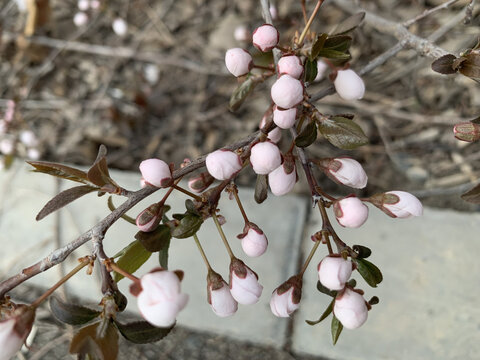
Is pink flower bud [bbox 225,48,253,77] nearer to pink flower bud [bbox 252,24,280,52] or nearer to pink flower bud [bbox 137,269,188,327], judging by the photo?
pink flower bud [bbox 252,24,280,52]

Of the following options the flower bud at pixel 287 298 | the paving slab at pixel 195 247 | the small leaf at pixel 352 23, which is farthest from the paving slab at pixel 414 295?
the small leaf at pixel 352 23

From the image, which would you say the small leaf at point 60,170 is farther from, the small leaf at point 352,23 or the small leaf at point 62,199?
the small leaf at point 352,23

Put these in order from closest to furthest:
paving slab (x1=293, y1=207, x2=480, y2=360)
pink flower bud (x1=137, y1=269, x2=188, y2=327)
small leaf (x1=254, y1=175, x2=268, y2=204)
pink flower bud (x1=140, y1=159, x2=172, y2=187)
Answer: pink flower bud (x1=137, y1=269, x2=188, y2=327) → pink flower bud (x1=140, y1=159, x2=172, y2=187) → small leaf (x1=254, y1=175, x2=268, y2=204) → paving slab (x1=293, y1=207, x2=480, y2=360)

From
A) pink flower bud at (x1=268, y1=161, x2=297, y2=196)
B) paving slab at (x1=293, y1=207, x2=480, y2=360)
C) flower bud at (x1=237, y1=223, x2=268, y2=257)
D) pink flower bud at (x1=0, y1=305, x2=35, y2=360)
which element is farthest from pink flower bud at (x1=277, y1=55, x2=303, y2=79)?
paving slab at (x1=293, y1=207, x2=480, y2=360)

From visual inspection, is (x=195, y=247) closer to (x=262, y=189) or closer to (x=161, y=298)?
(x=262, y=189)

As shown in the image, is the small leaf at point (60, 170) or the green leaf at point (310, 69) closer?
the small leaf at point (60, 170)

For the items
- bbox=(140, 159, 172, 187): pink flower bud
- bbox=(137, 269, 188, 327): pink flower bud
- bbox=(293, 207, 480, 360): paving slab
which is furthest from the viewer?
bbox=(293, 207, 480, 360): paving slab

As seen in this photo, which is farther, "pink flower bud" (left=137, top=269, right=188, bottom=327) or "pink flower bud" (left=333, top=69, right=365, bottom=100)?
"pink flower bud" (left=333, top=69, right=365, bottom=100)
